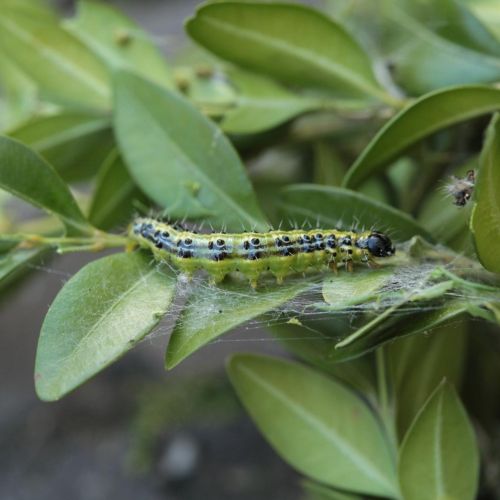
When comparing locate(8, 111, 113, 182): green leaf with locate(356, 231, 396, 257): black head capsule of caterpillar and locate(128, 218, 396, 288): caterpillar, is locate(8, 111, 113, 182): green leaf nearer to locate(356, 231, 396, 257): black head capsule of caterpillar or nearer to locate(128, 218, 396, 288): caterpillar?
locate(128, 218, 396, 288): caterpillar

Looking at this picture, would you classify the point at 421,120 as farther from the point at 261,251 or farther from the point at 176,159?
the point at 176,159

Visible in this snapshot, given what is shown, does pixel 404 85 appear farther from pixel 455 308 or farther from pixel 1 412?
pixel 1 412

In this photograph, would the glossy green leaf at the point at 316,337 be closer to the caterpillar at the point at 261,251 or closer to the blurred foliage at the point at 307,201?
the blurred foliage at the point at 307,201

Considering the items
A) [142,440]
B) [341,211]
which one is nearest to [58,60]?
[341,211]

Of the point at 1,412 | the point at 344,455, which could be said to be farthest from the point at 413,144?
the point at 1,412

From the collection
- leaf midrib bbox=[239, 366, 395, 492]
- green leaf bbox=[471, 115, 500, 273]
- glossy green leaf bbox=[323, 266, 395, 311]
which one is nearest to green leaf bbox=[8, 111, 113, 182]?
leaf midrib bbox=[239, 366, 395, 492]

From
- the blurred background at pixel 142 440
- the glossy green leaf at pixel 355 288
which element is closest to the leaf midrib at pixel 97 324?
the glossy green leaf at pixel 355 288

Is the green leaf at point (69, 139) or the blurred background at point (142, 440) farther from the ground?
the green leaf at point (69, 139)
